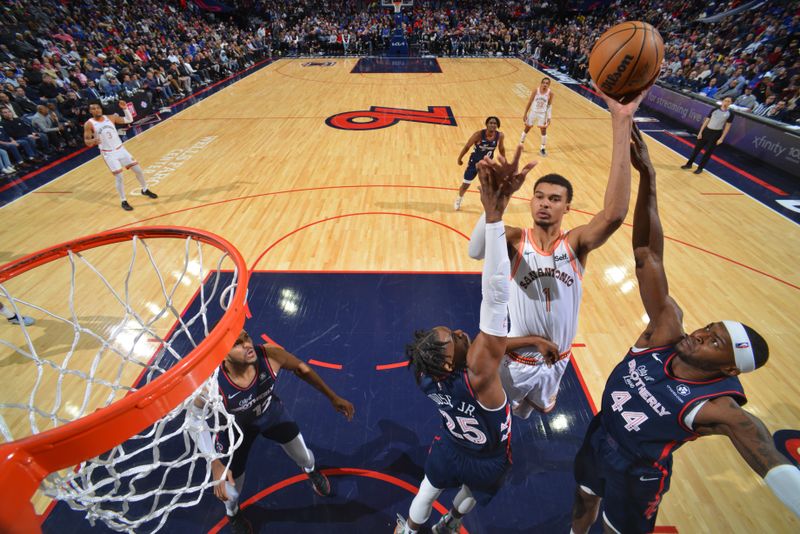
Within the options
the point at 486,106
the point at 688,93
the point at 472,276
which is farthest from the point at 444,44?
the point at 472,276

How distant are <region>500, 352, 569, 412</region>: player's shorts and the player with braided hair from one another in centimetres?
74

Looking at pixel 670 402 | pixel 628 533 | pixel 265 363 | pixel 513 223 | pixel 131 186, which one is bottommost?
pixel 131 186

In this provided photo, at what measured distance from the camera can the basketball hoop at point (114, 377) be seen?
133cm

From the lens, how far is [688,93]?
11.6 m

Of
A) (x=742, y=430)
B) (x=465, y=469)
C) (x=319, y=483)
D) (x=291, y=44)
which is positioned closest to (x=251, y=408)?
(x=319, y=483)

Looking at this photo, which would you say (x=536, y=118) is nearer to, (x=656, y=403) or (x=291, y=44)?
(x=656, y=403)

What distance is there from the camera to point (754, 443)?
155 centimetres

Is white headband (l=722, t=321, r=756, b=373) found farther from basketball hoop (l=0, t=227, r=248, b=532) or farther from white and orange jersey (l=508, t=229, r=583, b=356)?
basketball hoop (l=0, t=227, r=248, b=532)

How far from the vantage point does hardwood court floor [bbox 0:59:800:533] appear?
3.78m

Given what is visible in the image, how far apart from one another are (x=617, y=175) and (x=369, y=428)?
2.75 meters

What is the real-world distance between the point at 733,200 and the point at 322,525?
339 inches

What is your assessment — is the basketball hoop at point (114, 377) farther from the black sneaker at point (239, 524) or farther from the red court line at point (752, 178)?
the red court line at point (752, 178)

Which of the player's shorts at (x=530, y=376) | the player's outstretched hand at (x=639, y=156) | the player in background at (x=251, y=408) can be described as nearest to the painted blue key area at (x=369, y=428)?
the player in background at (x=251, y=408)

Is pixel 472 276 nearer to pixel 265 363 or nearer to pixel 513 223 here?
pixel 513 223
